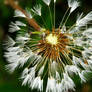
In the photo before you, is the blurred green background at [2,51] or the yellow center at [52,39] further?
the blurred green background at [2,51]

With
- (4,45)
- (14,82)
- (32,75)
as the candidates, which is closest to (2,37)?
(14,82)

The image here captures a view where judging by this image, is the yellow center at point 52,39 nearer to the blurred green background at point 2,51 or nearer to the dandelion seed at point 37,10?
the dandelion seed at point 37,10

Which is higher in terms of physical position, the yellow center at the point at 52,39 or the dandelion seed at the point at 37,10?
the dandelion seed at the point at 37,10

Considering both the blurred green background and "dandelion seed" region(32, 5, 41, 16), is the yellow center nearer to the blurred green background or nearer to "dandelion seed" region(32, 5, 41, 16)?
"dandelion seed" region(32, 5, 41, 16)

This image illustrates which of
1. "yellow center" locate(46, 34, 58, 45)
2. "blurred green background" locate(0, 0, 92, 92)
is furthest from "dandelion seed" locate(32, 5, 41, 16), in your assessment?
"blurred green background" locate(0, 0, 92, 92)

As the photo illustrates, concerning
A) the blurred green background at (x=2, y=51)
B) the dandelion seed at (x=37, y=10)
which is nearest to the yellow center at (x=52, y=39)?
the dandelion seed at (x=37, y=10)

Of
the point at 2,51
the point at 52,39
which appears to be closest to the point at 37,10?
the point at 52,39

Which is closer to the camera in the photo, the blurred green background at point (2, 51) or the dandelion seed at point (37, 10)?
the dandelion seed at point (37, 10)

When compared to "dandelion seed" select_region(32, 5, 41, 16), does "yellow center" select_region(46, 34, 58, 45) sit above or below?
below

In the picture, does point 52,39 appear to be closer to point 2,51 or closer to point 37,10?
point 37,10
